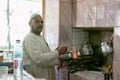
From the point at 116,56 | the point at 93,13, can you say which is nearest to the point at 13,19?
the point at 93,13

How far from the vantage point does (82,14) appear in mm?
2906

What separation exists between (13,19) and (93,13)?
1382mm

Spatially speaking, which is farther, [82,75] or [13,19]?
[13,19]

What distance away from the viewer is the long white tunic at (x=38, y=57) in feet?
7.46

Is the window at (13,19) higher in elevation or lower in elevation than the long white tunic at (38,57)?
higher

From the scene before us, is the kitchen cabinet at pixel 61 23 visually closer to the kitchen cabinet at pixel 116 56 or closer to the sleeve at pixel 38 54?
the sleeve at pixel 38 54

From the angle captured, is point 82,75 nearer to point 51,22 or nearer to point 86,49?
point 86,49

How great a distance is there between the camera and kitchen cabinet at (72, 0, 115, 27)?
7.59ft

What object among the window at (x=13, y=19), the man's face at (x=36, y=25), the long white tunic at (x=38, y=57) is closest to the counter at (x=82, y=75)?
the long white tunic at (x=38, y=57)

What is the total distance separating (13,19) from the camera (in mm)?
3475

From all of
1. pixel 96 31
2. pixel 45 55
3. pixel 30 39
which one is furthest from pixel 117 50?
pixel 96 31

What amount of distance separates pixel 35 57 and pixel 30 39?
0.21 m

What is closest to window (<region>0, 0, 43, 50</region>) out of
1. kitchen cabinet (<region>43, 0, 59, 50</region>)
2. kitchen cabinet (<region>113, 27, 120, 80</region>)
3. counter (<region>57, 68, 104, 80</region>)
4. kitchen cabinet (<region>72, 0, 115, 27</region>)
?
kitchen cabinet (<region>43, 0, 59, 50</region>)

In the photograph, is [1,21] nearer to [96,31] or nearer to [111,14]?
[96,31]
